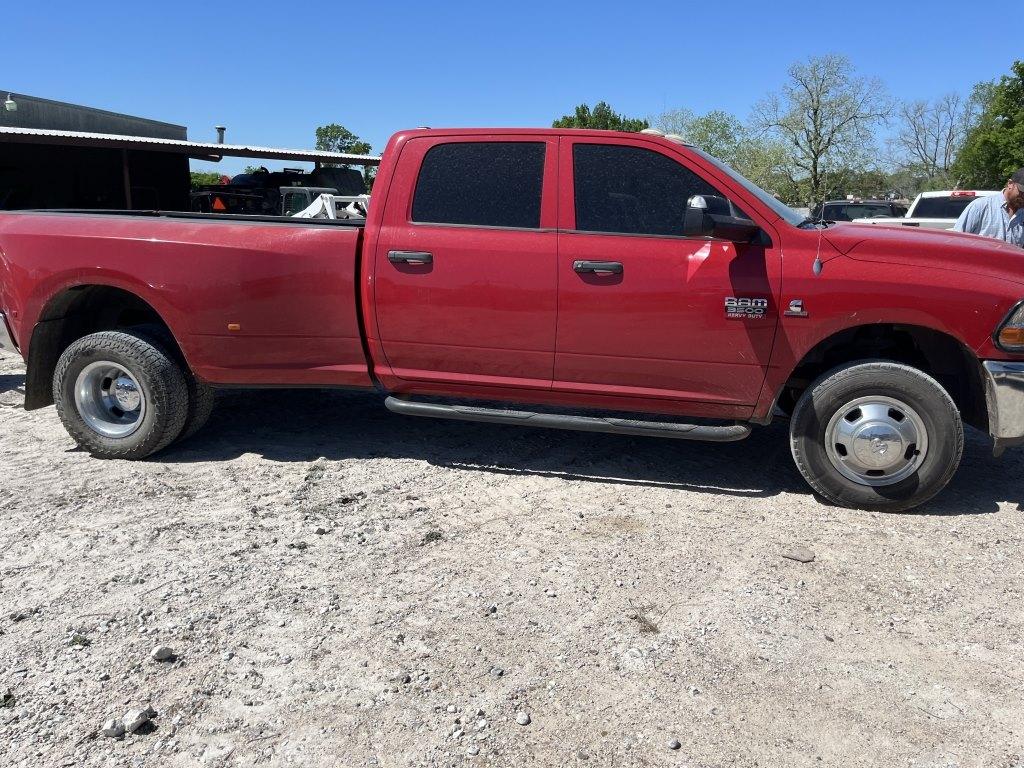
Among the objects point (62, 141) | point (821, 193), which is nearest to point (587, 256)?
point (62, 141)

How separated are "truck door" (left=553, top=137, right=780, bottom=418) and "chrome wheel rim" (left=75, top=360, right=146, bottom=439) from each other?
269 centimetres

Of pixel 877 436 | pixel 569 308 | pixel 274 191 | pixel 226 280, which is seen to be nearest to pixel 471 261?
pixel 569 308

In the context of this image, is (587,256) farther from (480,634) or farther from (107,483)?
(107,483)

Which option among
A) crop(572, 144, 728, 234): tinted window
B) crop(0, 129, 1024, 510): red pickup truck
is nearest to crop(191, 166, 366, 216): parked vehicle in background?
crop(0, 129, 1024, 510): red pickup truck

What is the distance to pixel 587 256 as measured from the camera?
437 centimetres

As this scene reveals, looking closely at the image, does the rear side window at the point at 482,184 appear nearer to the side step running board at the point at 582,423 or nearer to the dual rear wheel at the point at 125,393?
the side step running board at the point at 582,423

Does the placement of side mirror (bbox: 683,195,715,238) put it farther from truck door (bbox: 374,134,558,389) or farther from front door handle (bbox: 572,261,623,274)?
truck door (bbox: 374,134,558,389)

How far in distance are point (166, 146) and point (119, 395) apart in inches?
662

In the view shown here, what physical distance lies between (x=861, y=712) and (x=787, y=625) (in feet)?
1.81

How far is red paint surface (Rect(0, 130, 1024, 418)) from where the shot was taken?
164 inches

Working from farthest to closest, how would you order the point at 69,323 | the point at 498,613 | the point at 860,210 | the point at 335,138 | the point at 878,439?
the point at 335,138 → the point at 860,210 → the point at 69,323 → the point at 878,439 → the point at 498,613

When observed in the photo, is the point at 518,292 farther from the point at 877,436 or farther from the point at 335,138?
the point at 335,138

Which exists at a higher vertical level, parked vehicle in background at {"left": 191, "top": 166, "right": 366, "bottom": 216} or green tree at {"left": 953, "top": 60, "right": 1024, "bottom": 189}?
green tree at {"left": 953, "top": 60, "right": 1024, "bottom": 189}

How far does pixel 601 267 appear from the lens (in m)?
4.34
